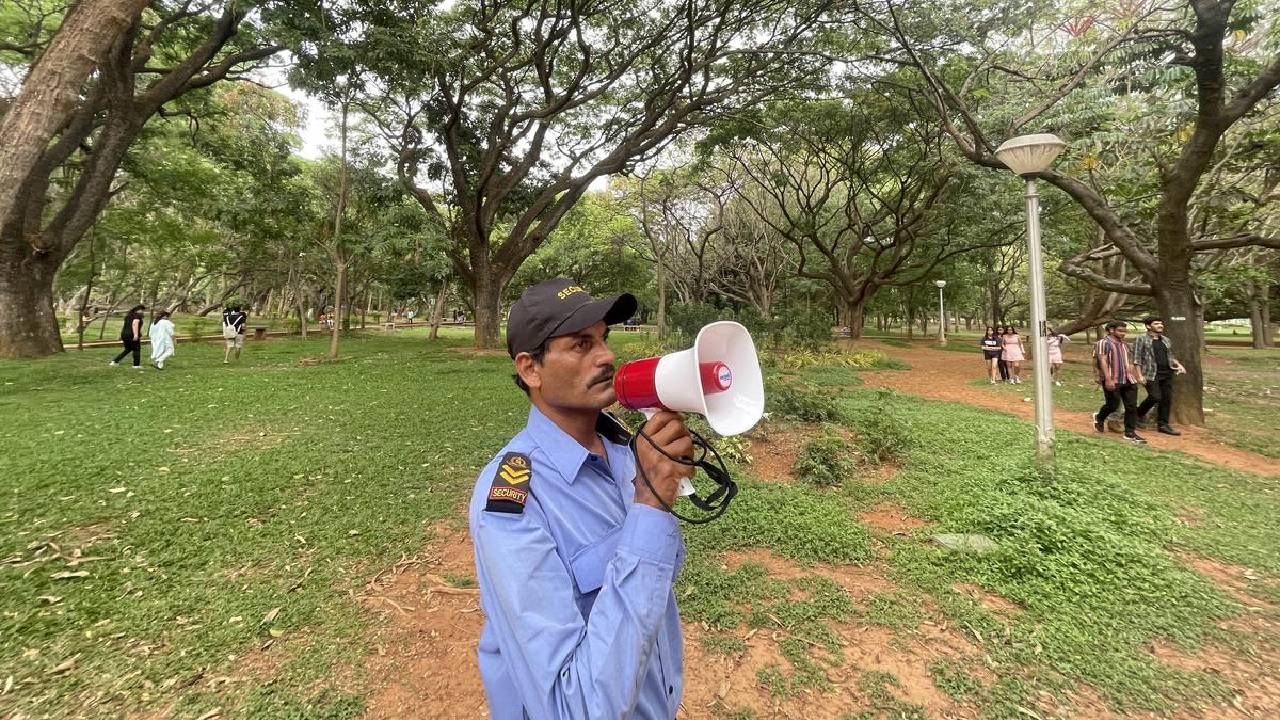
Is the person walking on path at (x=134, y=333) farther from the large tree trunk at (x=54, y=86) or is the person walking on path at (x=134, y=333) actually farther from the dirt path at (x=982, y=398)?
the dirt path at (x=982, y=398)

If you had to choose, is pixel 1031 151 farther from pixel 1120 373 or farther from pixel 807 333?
pixel 807 333

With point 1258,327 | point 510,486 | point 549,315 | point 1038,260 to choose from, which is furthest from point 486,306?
point 1258,327

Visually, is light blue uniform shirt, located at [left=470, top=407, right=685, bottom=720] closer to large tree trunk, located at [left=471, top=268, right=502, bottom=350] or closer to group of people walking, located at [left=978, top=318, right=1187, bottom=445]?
group of people walking, located at [left=978, top=318, right=1187, bottom=445]

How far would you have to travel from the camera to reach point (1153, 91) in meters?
10.2

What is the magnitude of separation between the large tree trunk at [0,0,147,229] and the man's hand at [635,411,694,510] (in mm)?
3247

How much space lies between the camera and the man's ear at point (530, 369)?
1396 mm

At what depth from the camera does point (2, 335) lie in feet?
40.6

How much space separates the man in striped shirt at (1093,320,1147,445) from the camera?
7.54m

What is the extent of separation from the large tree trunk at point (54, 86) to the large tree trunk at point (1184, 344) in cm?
1183

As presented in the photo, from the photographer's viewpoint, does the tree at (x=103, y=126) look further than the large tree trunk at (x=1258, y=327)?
No

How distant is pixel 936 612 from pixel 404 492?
4.34 metres

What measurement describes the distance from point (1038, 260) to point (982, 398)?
7230 millimetres

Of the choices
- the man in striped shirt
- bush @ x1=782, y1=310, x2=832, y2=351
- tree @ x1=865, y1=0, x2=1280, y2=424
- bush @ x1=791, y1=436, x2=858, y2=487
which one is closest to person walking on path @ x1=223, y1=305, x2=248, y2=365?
bush @ x1=791, y1=436, x2=858, y2=487

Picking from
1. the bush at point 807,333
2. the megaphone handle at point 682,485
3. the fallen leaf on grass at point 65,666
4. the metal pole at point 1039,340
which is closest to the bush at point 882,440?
the metal pole at point 1039,340
